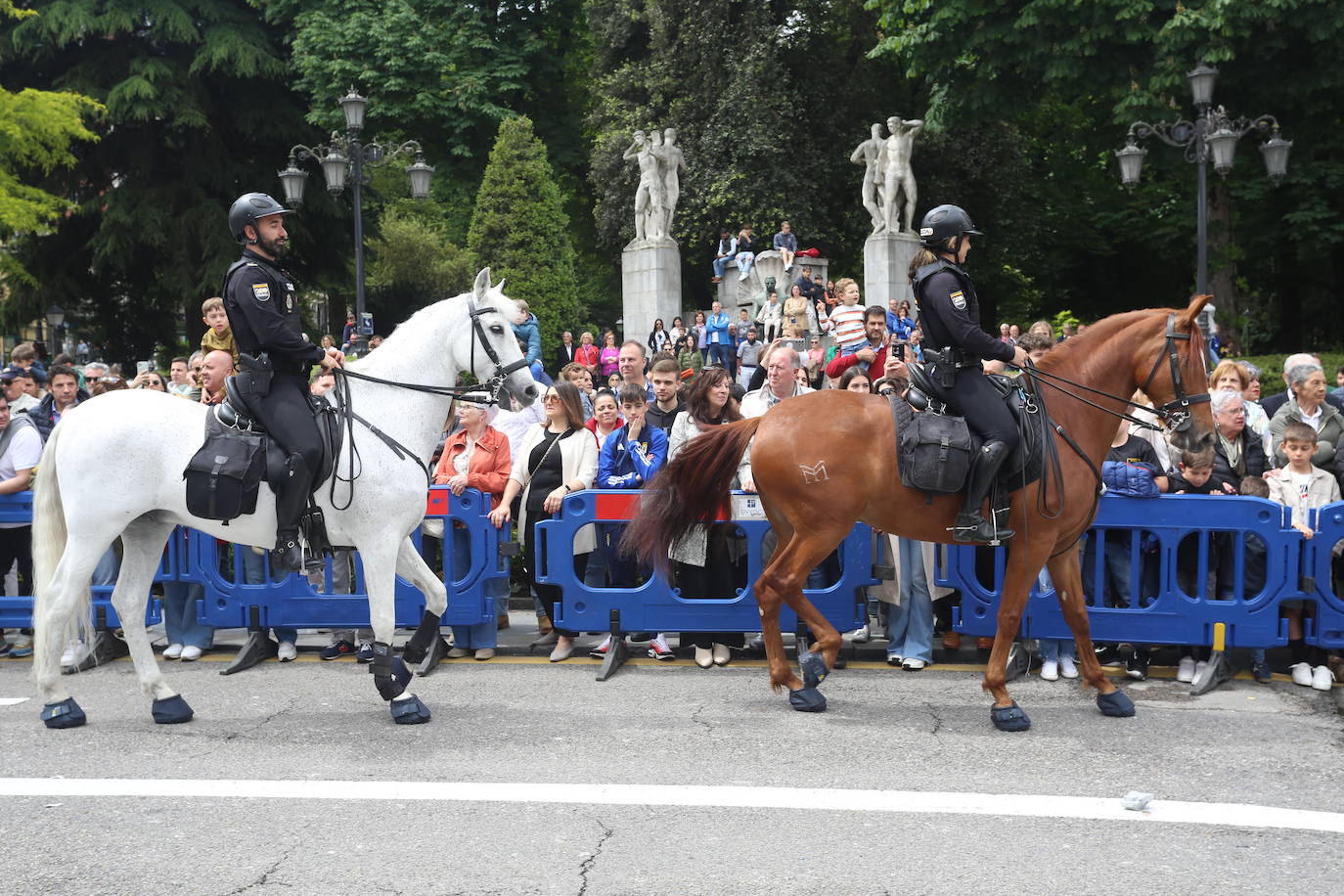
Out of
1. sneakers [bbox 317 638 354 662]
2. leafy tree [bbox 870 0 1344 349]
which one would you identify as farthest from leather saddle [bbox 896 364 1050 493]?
leafy tree [bbox 870 0 1344 349]

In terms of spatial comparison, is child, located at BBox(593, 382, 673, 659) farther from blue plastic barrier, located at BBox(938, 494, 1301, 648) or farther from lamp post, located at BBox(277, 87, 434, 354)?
lamp post, located at BBox(277, 87, 434, 354)

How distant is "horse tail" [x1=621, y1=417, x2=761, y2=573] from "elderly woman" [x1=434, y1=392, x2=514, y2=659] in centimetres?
176

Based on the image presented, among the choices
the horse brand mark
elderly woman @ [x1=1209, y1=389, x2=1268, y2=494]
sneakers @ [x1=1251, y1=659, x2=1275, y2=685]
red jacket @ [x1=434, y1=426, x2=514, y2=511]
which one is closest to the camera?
the horse brand mark

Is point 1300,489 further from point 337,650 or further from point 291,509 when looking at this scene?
point 337,650

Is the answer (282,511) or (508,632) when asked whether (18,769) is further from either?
(508,632)

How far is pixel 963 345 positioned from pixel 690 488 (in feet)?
6.23

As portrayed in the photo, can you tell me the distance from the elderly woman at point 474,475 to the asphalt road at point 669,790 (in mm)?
928

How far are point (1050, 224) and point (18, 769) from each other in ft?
112

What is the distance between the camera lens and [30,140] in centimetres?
2686

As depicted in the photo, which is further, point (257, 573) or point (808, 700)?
point (257, 573)

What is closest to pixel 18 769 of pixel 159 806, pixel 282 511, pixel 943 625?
pixel 159 806

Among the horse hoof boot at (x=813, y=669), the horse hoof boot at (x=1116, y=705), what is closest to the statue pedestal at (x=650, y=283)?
the horse hoof boot at (x=813, y=669)

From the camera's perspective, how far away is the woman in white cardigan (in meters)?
9.22

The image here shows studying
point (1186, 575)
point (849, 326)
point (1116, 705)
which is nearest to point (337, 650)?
point (1116, 705)
